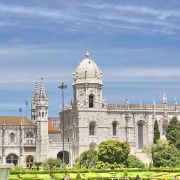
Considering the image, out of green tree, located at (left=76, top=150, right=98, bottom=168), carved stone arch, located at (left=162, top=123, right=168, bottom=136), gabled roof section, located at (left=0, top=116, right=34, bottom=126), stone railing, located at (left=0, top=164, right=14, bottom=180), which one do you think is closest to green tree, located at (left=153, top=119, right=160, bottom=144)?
carved stone arch, located at (left=162, top=123, right=168, bottom=136)

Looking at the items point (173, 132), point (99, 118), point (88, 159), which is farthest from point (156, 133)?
point (88, 159)

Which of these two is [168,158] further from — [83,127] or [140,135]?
[140,135]

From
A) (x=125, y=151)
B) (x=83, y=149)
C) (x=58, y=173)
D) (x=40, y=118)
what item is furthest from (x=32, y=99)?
(x=58, y=173)

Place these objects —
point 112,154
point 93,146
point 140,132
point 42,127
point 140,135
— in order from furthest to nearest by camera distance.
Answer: point 140,132
point 140,135
point 42,127
point 93,146
point 112,154

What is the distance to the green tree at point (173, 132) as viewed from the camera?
9200 centimetres

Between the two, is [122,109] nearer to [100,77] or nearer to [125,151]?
[100,77]

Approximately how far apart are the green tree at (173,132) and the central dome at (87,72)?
49.3ft

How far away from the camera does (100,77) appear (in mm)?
99375

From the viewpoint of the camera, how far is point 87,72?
9812 cm

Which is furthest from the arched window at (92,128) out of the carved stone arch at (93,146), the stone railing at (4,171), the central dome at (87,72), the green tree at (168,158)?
the stone railing at (4,171)

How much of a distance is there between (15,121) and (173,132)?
29.0m

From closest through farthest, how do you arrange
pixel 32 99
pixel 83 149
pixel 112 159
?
pixel 112 159
pixel 83 149
pixel 32 99

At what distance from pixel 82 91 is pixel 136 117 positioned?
1146 cm

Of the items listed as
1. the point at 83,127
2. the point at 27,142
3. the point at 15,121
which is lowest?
the point at 27,142
